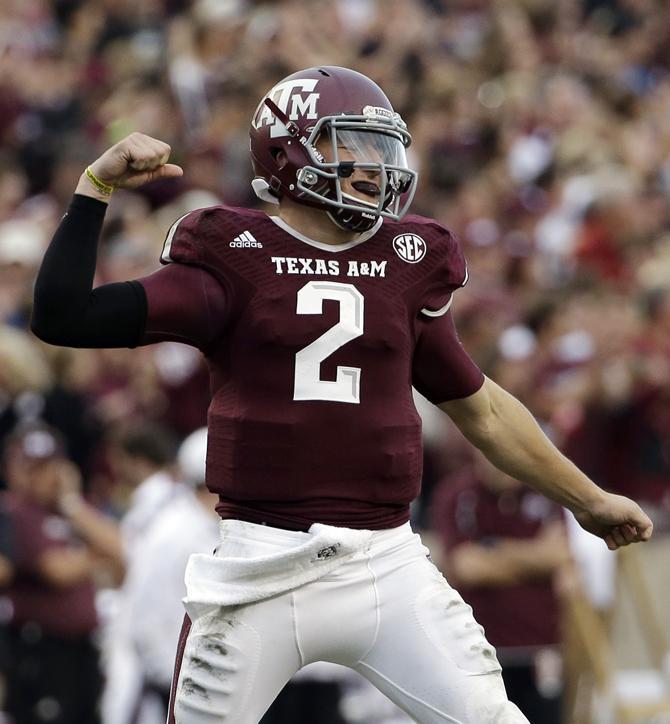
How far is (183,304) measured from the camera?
162 inches

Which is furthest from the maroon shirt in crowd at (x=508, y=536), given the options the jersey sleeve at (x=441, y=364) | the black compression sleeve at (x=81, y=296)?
the black compression sleeve at (x=81, y=296)

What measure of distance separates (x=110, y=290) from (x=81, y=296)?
0.10 metres

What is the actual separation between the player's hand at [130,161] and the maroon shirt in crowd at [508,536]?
4.45 m

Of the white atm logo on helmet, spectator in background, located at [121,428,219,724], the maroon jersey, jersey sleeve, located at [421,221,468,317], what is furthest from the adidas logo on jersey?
spectator in background, located at [121,428,219,724]

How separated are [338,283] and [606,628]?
4.72 m

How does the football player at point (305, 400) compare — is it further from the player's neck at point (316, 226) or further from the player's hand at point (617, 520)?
the player's hand at point (617, 520)

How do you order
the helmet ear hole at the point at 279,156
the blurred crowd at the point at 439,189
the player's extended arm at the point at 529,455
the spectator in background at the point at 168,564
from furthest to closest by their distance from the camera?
the blurred crowd at the point at 439,189 < the spectator in background at the point at 168,564 < the player's extended arm at the point at 529,455 < the helmet ear hole at the point at 279,156

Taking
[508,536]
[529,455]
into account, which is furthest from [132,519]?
[529,455]

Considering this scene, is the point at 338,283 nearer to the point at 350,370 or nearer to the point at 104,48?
the point at 350,370

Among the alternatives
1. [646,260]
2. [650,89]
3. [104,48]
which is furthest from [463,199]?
[104,48]

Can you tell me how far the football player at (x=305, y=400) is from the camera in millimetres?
4109

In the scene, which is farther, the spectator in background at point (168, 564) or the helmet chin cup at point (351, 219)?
the spectator in background at point (168, 564)

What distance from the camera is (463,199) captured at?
11703mm

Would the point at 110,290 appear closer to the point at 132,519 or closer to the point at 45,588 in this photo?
the point at 45,588
